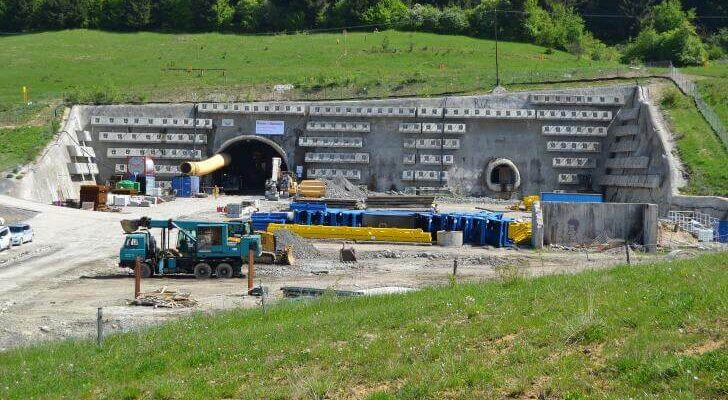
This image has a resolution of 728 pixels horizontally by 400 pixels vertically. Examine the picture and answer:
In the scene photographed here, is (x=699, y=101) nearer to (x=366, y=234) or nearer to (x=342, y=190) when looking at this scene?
(x=342, y=190)

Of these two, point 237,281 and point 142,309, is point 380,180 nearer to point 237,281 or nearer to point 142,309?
point 237,281

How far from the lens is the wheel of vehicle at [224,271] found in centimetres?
3300

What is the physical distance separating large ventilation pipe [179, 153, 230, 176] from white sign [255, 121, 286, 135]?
3257 millimetres

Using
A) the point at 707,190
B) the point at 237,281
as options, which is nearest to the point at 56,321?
the point at 237,281

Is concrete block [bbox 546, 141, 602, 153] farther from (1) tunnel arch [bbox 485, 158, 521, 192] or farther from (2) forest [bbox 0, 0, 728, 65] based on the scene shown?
(2) forest [bbox 0, 0, 728, 65]

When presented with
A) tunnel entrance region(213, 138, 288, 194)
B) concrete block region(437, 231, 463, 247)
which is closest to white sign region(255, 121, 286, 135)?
tunnel entrance region(213, 138, 288, 194)

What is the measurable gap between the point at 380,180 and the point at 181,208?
1551 centimetres

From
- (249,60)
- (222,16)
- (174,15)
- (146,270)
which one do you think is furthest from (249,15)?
(146,270)

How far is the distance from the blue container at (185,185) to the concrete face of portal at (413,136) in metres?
2.52

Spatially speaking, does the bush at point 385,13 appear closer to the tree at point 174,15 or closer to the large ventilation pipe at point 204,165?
the tree at point 174,15

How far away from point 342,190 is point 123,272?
2651 cm

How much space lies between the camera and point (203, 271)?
3284 centimetres

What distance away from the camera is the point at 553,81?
69438mm

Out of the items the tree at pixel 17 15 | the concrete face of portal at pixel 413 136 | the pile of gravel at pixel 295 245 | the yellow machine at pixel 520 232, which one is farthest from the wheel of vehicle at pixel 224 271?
the tree at pixel 17 15
